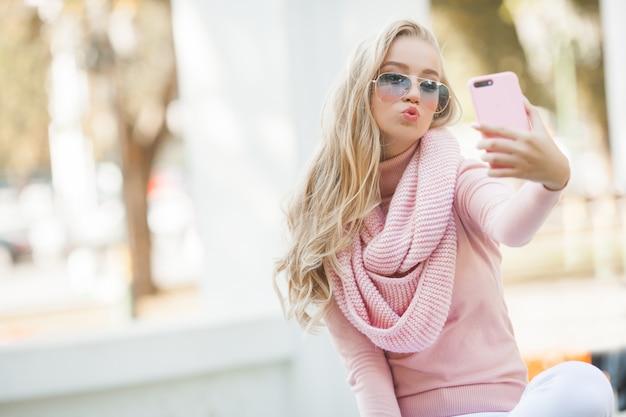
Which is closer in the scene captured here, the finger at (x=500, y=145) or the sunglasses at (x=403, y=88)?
the finger at (x=500, y=145)

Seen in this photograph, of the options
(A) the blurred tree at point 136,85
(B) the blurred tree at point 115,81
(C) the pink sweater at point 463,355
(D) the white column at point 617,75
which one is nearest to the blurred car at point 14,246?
(B) the blurred tree at point 115,81

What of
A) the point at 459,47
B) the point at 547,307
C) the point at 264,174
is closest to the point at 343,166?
the point at 264,174

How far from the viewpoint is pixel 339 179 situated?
63.4 inches

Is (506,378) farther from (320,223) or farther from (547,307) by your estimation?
(547,307)

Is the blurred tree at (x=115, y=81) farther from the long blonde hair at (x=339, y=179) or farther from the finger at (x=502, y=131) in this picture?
the finger at (x=502, y=131)

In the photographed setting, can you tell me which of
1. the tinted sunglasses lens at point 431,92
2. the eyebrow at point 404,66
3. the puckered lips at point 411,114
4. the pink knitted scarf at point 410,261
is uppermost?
the eyebrow at point 404,66

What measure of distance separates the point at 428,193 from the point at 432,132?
0.60ft

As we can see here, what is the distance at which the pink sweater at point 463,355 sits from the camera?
58.8 inches

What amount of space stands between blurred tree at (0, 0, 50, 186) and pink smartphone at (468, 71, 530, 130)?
240 inches

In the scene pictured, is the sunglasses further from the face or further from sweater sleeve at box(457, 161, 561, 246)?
sweater sleeve at box(457, 161, 561, 246)

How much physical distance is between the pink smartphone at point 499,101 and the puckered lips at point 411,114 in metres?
0.25

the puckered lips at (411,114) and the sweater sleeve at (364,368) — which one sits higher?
the puckered lips at (411,114)

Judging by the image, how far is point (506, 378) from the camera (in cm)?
151

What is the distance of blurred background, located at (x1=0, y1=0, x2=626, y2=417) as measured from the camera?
2.78m
